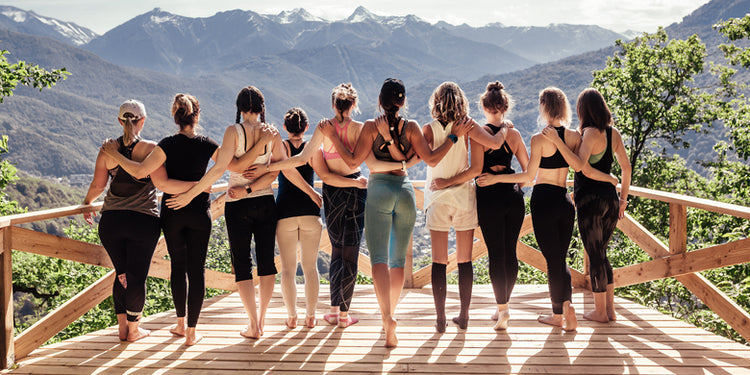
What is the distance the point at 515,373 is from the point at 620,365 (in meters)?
0.62

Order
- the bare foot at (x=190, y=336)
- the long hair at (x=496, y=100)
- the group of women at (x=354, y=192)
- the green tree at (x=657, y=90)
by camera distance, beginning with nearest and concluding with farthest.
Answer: the group of women at (x=354, y=192)
the long hair at (x=496, y=100)
the bare foot at (x=190, y=336)
the green tree at (x=657, y=90)

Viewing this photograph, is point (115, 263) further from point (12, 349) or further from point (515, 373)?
point (515, 373)

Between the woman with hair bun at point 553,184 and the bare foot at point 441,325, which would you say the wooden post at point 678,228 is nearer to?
the woman with hair bun at point 553,184

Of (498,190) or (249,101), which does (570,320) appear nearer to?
(498,190)

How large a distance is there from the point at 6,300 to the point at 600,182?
141 inches

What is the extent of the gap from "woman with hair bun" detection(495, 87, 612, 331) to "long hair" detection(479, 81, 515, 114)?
0.23 meters

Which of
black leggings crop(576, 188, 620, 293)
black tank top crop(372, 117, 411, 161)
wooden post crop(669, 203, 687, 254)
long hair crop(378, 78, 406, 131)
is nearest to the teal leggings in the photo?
black tank top crop(372, 117, 411, 161)

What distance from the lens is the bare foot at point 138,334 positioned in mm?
3275

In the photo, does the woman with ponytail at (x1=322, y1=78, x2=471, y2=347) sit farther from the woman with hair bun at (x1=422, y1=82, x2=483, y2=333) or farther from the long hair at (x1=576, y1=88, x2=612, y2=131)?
the long hair at (x1=576, y1=88, x2=612, y2=131)

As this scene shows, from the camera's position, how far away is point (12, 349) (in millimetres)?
2895

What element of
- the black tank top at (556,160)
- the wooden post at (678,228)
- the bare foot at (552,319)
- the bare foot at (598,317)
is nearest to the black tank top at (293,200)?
the black tank top at (556,160)

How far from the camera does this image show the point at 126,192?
121 inches

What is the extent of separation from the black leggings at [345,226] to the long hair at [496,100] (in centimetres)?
94

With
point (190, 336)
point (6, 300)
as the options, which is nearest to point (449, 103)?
point (190, 336)
